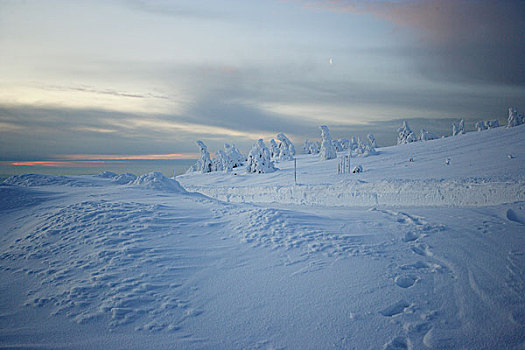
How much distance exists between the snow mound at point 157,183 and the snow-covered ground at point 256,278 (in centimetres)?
340

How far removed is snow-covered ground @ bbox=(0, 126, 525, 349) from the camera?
171 inches

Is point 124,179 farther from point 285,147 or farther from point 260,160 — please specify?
point 285,147

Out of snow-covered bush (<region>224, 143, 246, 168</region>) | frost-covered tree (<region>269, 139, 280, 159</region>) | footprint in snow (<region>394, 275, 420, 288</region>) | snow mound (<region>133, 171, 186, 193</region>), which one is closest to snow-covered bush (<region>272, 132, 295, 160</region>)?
frost-covered tree (<region>269, 139, 280, 159</region>)

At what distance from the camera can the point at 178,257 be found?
6.48 meters

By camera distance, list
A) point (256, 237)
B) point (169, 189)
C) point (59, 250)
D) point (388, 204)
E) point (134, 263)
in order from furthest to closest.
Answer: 1. point (388, 204)
2. point (169, 189)
3. point (256, 237)
4. point (59, 250)
5. point (134, 263)

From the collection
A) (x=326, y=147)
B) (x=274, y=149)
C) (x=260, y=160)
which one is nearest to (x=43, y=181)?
(x=260, y=160)

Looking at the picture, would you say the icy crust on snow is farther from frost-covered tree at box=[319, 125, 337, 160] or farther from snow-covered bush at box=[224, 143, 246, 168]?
snow-covered bush at box=[224, 143, 246, 168]

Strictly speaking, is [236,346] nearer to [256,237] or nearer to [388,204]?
[256,237]

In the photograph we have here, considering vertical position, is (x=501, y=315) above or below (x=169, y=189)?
below

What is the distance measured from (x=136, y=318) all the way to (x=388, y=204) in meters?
17.3

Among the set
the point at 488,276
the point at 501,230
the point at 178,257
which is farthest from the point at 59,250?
the point at 501,230

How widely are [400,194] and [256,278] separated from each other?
16.4 m

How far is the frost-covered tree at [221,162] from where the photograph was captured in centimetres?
6247

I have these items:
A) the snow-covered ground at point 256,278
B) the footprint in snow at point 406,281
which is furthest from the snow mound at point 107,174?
the footprint in snow at point 406,281
